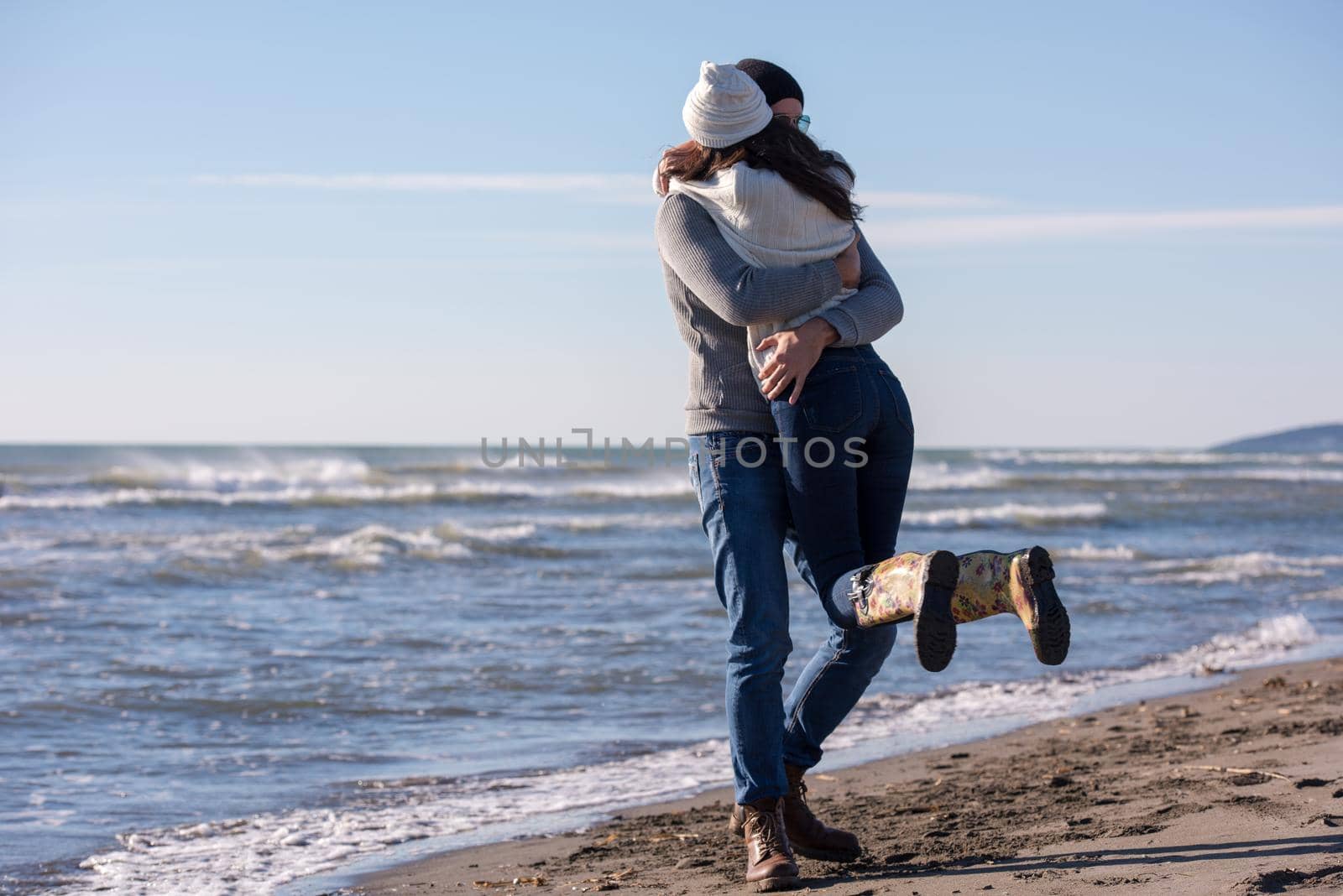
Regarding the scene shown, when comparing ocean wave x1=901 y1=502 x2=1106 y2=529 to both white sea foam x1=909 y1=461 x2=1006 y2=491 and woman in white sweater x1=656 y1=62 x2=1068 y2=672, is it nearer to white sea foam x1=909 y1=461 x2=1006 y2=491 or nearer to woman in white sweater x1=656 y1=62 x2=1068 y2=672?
white sea foam x1=909 y1=461 x2=1006 y2=491

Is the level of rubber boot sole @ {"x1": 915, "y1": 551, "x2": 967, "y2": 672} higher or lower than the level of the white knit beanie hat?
lower

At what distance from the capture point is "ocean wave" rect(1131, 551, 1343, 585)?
34.6 feet

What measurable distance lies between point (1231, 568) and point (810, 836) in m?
10.0

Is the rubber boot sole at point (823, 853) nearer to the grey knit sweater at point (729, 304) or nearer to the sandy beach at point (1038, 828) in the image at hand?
the sandy beach at point (1038, 828)

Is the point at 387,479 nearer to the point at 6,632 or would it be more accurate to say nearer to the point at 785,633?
the point at 6,632

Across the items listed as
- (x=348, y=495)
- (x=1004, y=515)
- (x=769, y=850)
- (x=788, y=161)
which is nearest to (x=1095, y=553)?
(x=1004, y=515)

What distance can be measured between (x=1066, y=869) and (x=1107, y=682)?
4084 mm

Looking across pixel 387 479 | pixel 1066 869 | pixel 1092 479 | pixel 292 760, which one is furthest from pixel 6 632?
pixel 1092 479

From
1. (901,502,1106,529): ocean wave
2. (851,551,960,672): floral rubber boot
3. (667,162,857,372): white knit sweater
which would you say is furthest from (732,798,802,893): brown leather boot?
(901,502,1106,529): ocean wave

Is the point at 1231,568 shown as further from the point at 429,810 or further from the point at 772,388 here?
the point at 772,388

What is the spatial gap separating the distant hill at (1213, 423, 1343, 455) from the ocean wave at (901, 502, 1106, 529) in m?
52.4

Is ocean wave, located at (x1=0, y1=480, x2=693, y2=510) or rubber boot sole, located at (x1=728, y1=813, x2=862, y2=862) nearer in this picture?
rubber boot sole, located at (x1=728, y1=813, x2=862, y2=862)

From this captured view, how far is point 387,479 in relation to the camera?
90.7 ft

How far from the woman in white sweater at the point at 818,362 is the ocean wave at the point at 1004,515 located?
52.8ft
